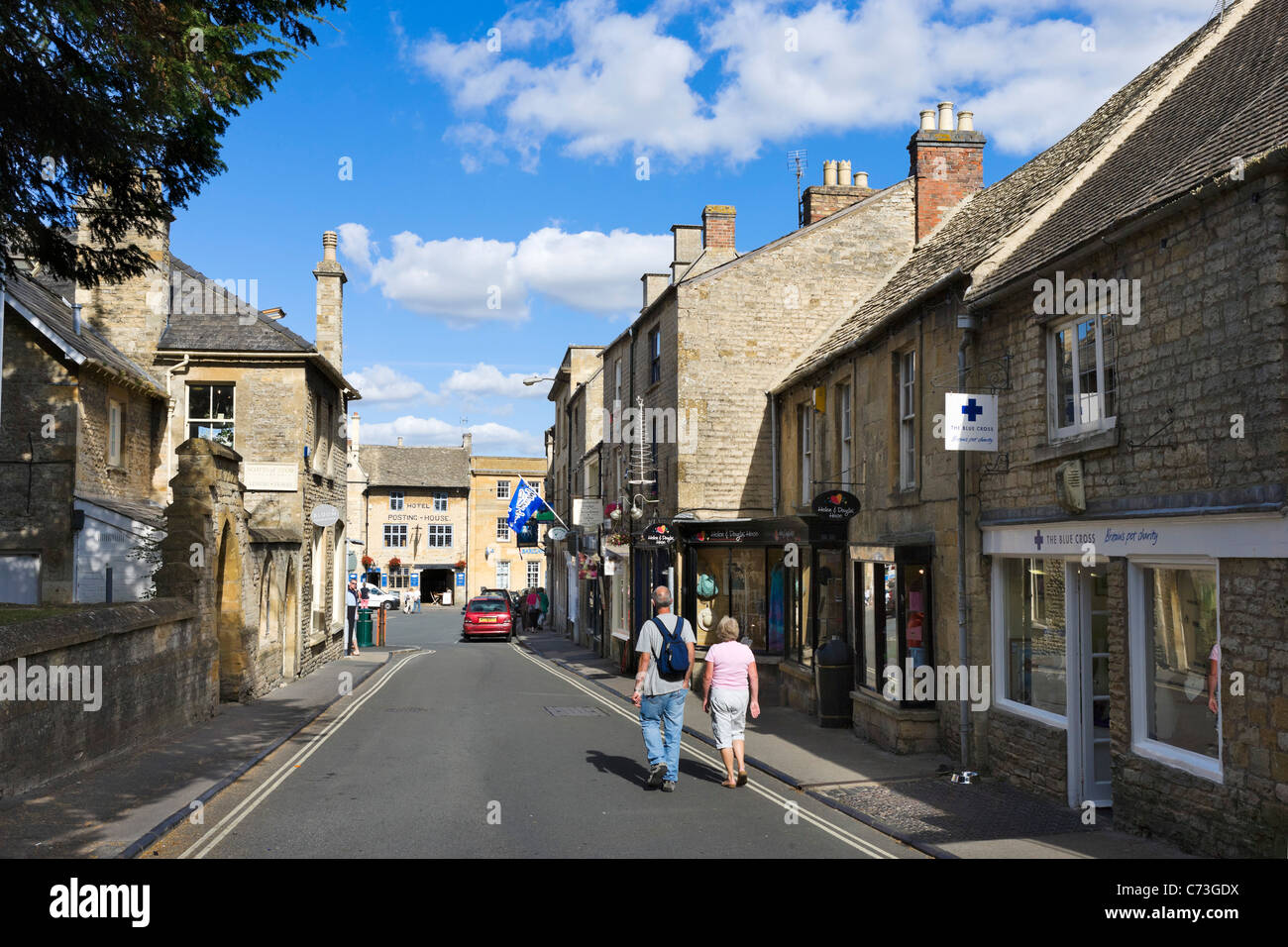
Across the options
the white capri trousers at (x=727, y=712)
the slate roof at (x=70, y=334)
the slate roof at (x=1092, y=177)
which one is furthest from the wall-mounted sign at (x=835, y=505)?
the slate roof at (x=70, y=334)

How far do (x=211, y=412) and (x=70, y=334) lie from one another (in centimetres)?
451

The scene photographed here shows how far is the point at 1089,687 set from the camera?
10398 millimetres

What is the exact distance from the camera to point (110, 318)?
74.5 feet

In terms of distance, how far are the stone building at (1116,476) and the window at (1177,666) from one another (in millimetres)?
24

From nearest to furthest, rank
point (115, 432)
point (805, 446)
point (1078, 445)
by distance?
point (1078, 445) → point (805, 446) → point (115, 432)

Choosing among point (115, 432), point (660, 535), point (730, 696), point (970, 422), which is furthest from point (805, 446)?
point (115, 432)

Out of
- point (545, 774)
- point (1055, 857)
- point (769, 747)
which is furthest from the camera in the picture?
point (769, 747)

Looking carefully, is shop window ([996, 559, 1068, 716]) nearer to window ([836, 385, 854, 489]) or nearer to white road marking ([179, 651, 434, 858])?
window ([836, 385, 854, 489])

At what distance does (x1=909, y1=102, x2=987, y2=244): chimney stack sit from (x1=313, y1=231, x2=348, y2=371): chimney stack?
15.3 metres

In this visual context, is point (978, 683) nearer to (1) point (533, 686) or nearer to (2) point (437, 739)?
(2) point (437, 739)

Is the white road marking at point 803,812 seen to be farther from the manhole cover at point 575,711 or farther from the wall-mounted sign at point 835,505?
the wall-mounted sign at point 835,505

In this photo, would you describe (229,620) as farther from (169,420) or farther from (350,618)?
(350,618)
